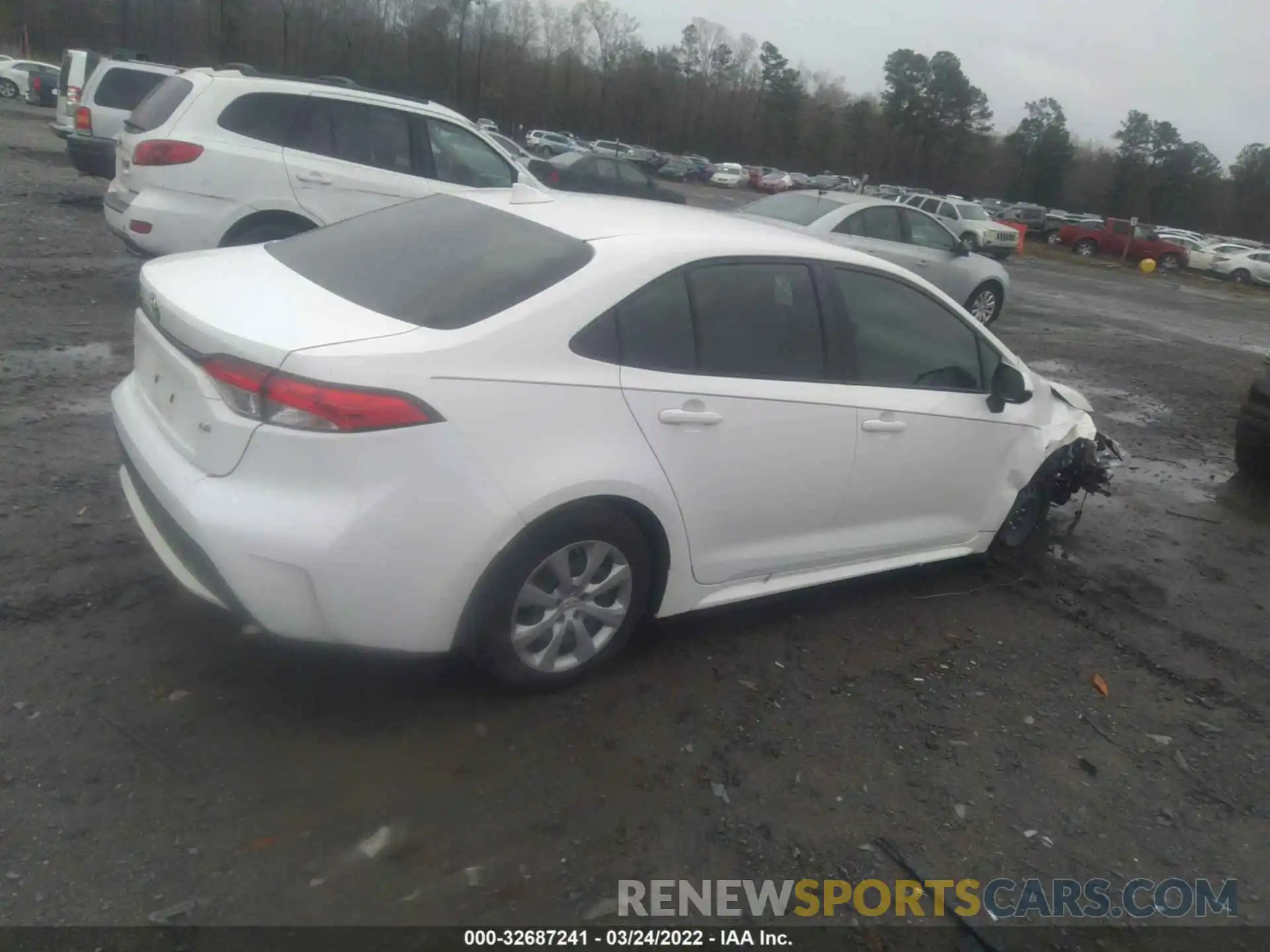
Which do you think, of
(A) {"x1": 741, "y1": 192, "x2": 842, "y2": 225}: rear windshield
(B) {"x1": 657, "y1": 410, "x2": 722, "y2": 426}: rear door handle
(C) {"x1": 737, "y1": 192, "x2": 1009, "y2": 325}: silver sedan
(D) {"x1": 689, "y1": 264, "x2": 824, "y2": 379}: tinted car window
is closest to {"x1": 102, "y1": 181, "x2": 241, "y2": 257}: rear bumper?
(D) {"x1": 689, "y1": 264, "x2": 824, "y2": 379}: tinted car window

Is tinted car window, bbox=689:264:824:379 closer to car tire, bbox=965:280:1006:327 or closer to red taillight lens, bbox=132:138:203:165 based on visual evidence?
red taillight lens, bbox=132:138:203:165

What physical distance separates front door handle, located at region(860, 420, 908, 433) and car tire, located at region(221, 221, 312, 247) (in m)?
5.46

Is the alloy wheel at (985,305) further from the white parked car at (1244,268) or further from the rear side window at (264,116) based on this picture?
the white parked car at (1244,268)

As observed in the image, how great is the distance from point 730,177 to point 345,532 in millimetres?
57921

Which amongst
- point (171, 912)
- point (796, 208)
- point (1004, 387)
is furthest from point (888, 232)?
point (171, 912)

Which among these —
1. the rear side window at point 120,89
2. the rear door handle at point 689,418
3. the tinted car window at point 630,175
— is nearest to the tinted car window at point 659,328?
the rear door handle at point 689,418

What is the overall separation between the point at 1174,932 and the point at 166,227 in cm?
766

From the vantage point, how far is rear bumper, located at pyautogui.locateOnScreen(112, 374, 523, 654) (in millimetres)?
2895

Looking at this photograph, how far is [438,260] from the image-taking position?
143 inches

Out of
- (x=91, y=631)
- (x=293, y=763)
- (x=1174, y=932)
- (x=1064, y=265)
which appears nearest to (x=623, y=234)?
(x=293, y=763)

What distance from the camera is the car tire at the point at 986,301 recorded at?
527 inches

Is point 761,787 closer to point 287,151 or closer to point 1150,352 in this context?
point 287,151

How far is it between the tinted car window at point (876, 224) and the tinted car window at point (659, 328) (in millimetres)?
8095

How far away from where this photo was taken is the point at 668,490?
11.5 ft
